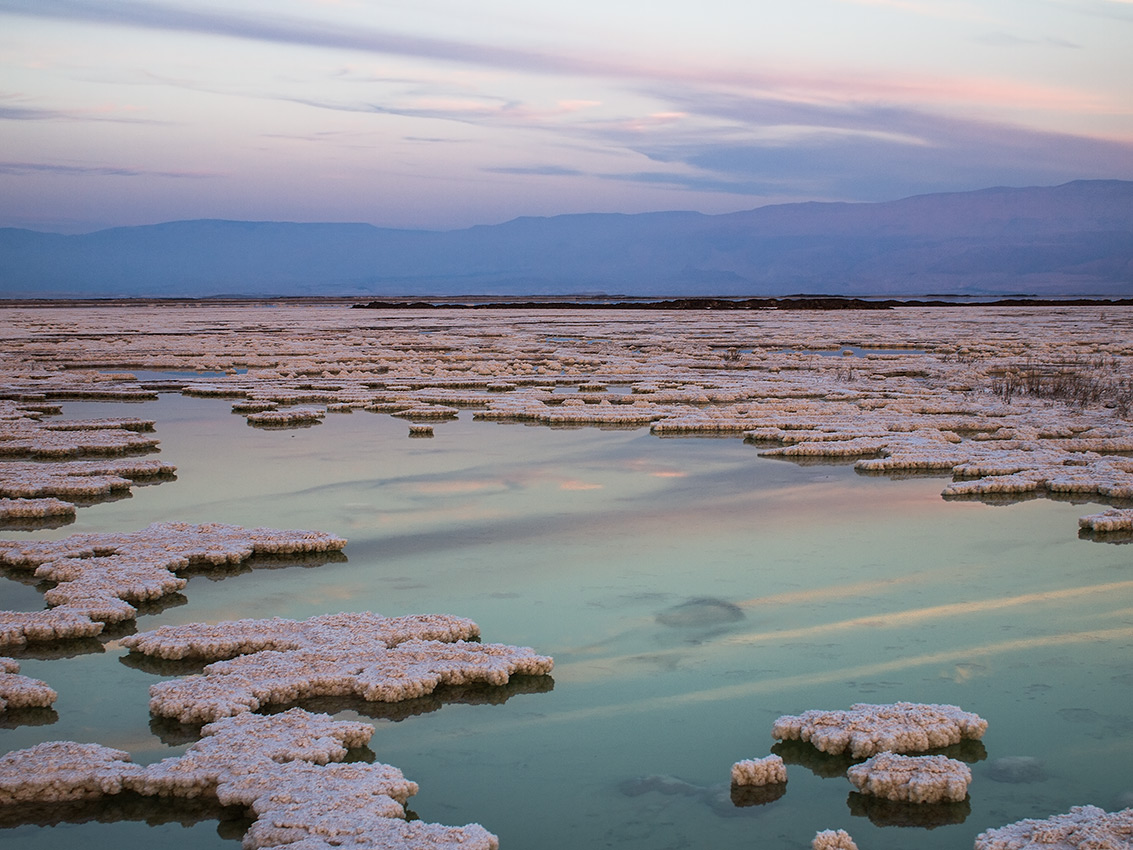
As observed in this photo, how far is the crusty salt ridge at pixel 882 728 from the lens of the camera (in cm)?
Answer: 604

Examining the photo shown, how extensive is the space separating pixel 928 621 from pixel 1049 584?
1786mm

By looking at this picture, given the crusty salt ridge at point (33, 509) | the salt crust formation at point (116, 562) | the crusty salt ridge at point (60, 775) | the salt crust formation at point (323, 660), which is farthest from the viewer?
the crusty salt ridge at point (33, 509)

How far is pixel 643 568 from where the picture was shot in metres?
9.85

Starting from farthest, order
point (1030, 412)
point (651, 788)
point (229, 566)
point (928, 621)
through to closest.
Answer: point (1030, 412)
point (229, 566)
point (928, 621)
point (651, 788)

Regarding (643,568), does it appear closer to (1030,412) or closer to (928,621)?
(928,621)

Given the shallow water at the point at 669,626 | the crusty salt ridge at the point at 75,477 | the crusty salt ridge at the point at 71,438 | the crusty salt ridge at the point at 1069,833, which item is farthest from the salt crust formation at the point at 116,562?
the crusty salt ridge at the point at 1069,833

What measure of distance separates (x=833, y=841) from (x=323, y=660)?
11.6 feet

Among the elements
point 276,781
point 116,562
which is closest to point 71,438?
point 116,562

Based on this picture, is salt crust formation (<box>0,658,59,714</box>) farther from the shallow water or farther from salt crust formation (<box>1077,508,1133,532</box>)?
salt crust formation (<box>1077,508,1133,532</box>)

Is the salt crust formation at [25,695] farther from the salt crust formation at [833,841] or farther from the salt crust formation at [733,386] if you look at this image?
the salt crust formation at [733,386]

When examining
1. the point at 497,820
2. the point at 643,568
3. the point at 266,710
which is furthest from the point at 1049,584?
the point at 266,710

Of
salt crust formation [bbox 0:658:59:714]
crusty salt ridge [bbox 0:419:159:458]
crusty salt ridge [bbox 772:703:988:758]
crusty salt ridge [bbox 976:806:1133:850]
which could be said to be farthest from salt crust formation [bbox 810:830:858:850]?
crusty salt ridge [bbox 0:419:159:458]

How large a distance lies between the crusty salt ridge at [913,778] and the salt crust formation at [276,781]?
6.50 feet

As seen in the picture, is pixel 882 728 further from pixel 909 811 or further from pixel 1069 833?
pixel 1069 833
